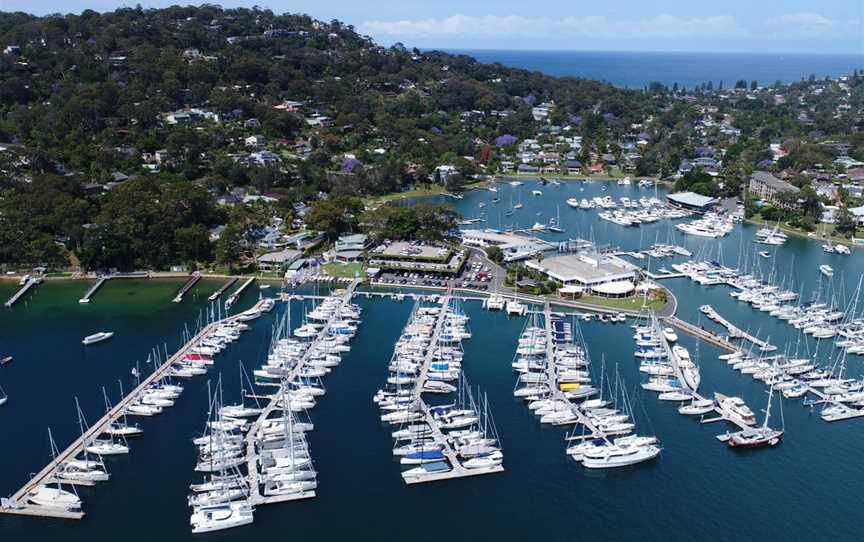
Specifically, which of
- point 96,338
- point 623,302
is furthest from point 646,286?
point 96,338

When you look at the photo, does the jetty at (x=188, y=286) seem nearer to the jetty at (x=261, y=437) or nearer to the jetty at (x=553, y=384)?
the jetty at (x=261, y=437)

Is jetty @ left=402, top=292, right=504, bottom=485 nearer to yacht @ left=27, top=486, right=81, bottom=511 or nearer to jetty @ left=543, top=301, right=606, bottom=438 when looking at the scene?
jetty @ left=543, top=301, right=606, bottom=438

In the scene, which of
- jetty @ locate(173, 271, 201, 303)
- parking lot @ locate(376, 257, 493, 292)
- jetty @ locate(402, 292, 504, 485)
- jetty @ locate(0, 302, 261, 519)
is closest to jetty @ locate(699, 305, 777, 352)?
parking lot @ locate(376, 257, 493, 292)

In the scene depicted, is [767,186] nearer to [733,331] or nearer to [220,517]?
[733,331]

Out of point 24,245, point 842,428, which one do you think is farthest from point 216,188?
point 842,428

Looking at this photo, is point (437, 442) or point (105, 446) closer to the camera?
point (105, 446)

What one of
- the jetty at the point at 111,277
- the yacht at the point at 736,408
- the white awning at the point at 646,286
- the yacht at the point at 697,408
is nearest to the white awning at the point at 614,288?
the white awning at the point at 646,286
